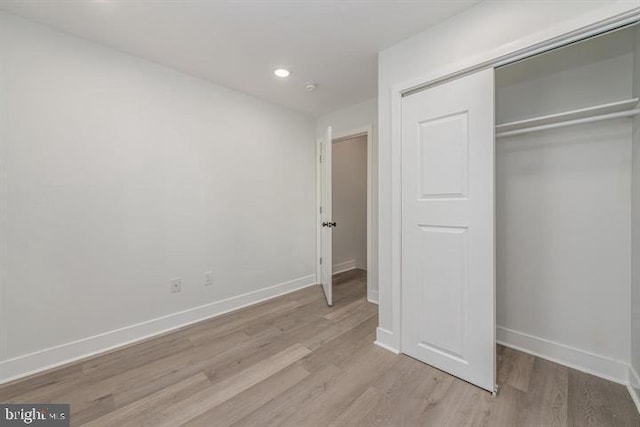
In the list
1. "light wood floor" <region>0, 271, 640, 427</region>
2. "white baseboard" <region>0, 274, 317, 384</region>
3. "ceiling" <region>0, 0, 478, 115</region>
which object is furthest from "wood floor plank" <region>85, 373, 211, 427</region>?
"ceiling" <region>0, 0, 478, 115</region>

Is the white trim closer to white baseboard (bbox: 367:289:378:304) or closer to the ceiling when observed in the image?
white baseboard (bbox: 367:289:378:304)

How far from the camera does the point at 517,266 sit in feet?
6.37

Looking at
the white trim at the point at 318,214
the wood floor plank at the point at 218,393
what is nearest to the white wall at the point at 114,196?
the white trim at the point at 318,214

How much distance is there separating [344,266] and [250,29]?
3.44 meters

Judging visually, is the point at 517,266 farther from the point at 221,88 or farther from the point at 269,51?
the point at 221,88

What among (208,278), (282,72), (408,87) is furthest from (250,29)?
(208,278)

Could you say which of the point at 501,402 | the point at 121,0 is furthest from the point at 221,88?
the point at 501,402

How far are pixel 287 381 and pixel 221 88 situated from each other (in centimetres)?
272

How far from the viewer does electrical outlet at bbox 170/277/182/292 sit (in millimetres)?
2334

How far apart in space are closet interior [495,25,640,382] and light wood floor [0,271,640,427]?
0.26 metres

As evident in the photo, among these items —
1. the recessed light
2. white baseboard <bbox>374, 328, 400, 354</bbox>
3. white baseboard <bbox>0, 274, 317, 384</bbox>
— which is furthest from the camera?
the recessed light

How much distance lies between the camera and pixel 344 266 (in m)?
4.26

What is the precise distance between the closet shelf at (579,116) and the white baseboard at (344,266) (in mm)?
2892

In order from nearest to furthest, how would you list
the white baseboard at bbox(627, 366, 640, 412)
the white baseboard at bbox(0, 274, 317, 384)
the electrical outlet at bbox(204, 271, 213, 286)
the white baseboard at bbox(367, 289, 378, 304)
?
the white baseboard at bbox(627, 366, 640, 412)
the white baseboard at bbox(0, 274, 317, 384)
the electrical outlet at bbox(204, 271, 213, 286)
the white baseboard at bbox(367, 289, 378, 304)
